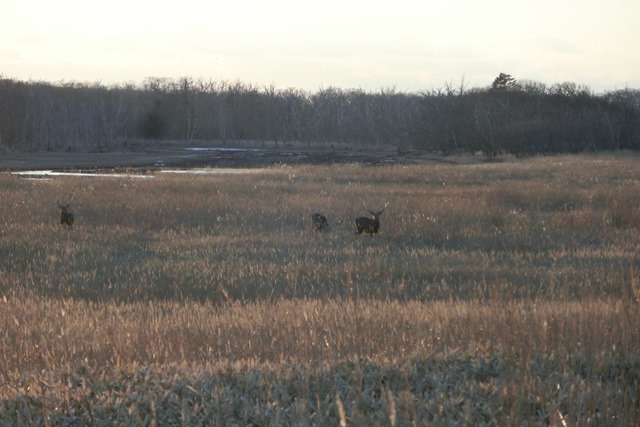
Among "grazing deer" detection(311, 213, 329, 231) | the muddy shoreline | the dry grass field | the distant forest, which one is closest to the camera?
the dry grass field

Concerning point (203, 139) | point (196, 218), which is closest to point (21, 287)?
point (196, 218)

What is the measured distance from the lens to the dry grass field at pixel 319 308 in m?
5.12

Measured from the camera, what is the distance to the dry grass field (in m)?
5.12

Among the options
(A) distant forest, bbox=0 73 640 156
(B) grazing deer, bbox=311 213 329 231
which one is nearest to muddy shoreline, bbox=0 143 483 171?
(A) distant forest, bbox=0 73 640 156

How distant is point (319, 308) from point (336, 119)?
119764 mm

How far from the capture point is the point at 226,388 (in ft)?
17.6

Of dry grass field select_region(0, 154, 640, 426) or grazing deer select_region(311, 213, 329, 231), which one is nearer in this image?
dry grass field select_region(0, 154, 640, 426)

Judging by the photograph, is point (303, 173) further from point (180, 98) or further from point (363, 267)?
point (180, 98)

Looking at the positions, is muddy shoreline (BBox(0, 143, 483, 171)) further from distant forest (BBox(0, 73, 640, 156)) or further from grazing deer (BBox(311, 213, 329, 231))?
grazing deer (BBox(311, 213, 329, 231))

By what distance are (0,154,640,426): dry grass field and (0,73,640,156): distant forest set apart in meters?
44.1

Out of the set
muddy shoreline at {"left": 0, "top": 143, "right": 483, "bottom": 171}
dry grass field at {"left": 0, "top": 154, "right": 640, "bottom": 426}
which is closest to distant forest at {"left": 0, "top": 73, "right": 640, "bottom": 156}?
muddy shoreline at {"left": 0, "top": 143, "right": 483, "bottom": 171}

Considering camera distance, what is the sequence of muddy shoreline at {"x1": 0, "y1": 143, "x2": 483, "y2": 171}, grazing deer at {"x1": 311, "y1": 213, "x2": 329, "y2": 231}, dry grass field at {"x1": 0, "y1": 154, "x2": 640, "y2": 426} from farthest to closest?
muddy shoreline at {"x1": 0, "y1": 143, "x2": 483, "y2": 171} < grazing deer at {"x1": 311, "y1": 213, "x2": 329, "y2": 231} < dry grass field at {"x1": 0, "y1": 154, "x2": 640, "y2": 426}

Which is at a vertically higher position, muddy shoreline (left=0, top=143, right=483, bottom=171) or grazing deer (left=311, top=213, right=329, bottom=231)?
muddy shoreline (left=0, top=143, right=483, bottom=171)

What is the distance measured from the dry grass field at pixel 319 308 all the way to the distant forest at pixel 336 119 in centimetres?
4414
